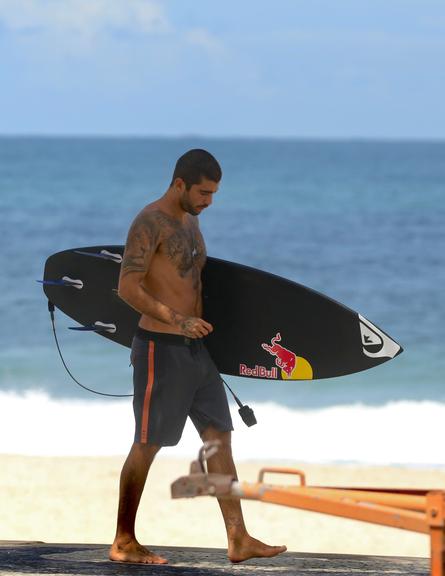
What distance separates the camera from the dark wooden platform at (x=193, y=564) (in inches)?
209

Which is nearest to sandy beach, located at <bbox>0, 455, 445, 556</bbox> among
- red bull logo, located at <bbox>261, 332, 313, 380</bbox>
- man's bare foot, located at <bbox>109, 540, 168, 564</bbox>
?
red bull logo, located at <bbox>261, 332, 313, 380</bbox>

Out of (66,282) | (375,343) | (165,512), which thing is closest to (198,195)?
(375,343)

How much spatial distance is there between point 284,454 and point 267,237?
30572 mm

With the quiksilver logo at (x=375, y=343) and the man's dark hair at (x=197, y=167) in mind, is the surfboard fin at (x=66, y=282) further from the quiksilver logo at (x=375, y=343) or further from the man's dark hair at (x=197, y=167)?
the quiksilver logo at (x=375, y=343)

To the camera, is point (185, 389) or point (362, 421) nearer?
point (185, 389)

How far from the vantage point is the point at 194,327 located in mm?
5371

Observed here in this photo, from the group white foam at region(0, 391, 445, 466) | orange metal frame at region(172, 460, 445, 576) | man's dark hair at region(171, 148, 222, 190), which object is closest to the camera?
orange metal frame at region(172, 460, 445, 576)

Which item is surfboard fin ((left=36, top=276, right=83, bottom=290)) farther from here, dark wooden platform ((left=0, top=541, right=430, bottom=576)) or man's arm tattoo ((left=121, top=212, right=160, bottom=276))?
dark wooden platform ((left=0, top=541, right=430, bottom=576))

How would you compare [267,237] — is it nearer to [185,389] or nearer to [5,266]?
[5,266]

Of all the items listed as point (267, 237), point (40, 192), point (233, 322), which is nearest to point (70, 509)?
point (233, 322)

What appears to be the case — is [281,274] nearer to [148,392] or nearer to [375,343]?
[375,343]

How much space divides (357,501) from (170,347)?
1.93m

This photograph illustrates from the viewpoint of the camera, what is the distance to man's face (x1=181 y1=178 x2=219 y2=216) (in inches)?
216

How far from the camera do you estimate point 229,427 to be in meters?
5.66
